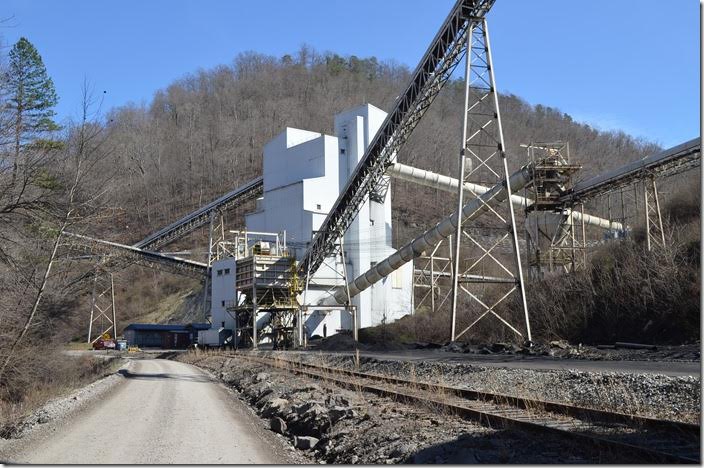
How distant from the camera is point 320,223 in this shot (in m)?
47.3

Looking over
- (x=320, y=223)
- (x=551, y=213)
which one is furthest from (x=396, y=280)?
(x=551, y=213)

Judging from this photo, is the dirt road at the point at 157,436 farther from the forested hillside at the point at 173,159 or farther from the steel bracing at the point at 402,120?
the steel bracing at the point at 402,120

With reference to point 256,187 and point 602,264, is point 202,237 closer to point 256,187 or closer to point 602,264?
point 256,187

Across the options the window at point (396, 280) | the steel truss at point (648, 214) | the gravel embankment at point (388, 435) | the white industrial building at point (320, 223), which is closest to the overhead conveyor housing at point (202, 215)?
the white industrial building at point (320, 223)

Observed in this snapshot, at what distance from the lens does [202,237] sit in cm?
9112

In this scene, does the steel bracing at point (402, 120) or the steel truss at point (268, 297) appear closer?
the steel bracing at point (402, 120)

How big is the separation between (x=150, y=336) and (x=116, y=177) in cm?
4591

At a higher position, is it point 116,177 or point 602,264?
point 116,177

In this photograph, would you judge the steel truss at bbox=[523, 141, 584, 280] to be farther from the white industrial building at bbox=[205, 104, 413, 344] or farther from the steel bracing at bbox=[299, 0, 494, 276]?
the white industrial building at bbox=[205, 104, 413, 344]

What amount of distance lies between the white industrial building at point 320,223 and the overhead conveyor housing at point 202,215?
21.6ft

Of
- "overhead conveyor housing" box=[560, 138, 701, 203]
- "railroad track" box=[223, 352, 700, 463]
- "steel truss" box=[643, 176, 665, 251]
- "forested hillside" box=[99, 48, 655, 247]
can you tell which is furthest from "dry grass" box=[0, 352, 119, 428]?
"forested hillside" box=[99, 48, 655, 247]

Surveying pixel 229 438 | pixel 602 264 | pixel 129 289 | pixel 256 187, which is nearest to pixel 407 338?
pixel 602 264

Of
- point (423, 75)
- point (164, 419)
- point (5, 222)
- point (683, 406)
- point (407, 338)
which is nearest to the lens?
point (683, 406)

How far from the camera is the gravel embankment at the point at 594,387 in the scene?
345 inches
